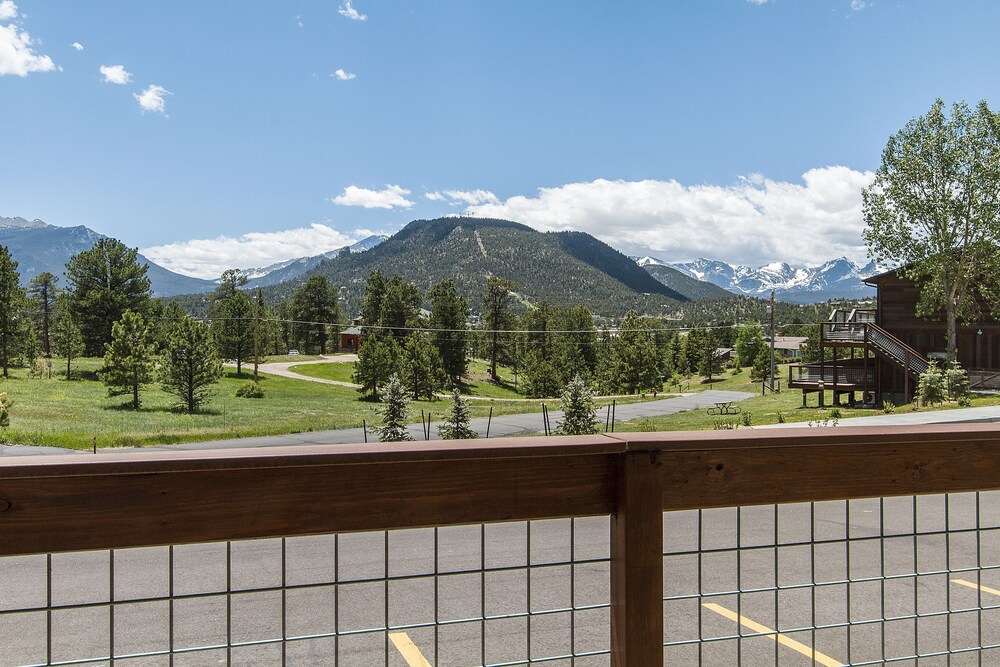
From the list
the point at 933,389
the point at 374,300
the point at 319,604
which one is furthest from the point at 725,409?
the point at 374,300

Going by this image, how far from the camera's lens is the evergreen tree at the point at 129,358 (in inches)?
1576

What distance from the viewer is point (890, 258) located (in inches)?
1179

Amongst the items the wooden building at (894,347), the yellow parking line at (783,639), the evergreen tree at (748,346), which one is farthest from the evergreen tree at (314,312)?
the yellow parking line at (783,639)

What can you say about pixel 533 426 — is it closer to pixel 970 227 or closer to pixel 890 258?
pixel 890 258

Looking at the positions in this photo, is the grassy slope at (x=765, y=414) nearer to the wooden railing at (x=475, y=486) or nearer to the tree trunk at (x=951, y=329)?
the tree trunk at (x=951, y=329)

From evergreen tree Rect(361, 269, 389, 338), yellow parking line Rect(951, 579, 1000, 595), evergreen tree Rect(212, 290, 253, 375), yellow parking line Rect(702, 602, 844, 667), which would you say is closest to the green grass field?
evergreen tree Rect(212, 290, 253, 375)

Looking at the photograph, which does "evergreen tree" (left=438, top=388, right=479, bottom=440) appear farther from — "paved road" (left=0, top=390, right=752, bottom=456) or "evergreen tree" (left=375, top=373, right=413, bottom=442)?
"paved road" (left=0, top=390, right=752, bottom=456)

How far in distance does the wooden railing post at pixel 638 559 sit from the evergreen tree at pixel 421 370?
52.3 m

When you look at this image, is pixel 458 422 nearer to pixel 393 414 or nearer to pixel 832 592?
pixel 393 414

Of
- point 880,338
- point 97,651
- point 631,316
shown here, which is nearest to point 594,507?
point 97,651

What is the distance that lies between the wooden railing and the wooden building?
30910 millimetres

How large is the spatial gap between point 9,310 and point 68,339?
5106mm

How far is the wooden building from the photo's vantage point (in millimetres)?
→ 29922

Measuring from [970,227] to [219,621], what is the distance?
32.6 metres
